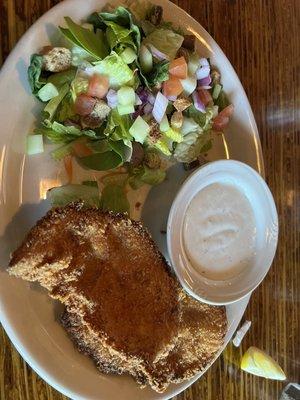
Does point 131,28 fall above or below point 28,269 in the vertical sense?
above

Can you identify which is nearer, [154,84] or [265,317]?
[154,84]

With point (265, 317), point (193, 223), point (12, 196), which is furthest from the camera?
point (265, 317)

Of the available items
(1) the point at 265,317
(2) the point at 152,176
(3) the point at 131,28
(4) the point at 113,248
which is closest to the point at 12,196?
(4) the point at 113,248

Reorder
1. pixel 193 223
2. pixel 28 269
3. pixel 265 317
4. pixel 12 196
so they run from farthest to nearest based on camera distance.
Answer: pixel 265 317 < pixel 193 223 < pixel 12 196 < pixel 28 269

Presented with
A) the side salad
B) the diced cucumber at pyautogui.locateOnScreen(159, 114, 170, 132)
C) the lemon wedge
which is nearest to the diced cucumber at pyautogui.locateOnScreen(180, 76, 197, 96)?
the side salad

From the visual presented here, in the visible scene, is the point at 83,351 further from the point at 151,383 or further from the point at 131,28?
the point at 131,28

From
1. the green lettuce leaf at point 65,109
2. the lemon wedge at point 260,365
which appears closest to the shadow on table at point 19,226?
the green lettuce leaf at point 65,109

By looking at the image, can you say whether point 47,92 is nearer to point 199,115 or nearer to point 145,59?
point 145,59
